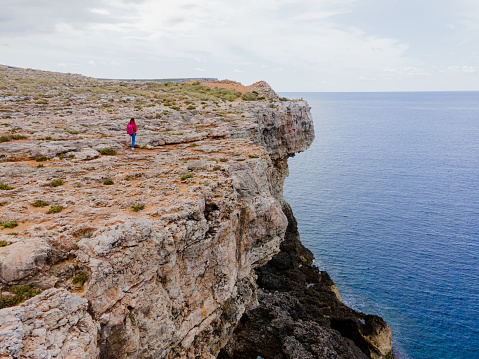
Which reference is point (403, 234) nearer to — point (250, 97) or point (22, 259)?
point (250, 97)

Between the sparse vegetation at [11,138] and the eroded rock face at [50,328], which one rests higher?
the sparse vegetation at [11,138]

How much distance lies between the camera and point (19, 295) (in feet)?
36.1

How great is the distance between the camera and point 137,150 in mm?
27625

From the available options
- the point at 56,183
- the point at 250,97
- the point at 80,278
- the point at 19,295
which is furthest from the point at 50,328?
the point at 250,97

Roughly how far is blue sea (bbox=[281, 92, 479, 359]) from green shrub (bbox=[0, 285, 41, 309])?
39073mm

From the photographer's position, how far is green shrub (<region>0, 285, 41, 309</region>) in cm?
1066

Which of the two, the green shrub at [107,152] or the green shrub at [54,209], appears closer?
the green shrub at [54,209]

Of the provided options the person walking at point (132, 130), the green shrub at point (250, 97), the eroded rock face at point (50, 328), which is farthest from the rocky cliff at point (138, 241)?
the green shrub at point (250, 97)

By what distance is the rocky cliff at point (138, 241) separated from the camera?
37.9ft

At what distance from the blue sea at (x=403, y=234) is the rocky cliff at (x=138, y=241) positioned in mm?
10164

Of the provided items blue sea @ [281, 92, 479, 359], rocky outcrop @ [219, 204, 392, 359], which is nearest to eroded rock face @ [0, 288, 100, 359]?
rocky outcrop @ [219, 204, 392, 359]

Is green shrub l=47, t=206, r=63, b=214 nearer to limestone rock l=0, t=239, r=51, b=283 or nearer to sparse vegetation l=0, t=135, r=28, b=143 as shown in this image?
limestone rock l=0, t=239, r=51, b=283

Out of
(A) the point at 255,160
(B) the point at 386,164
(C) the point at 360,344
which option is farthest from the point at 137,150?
(B) the point at 386,164

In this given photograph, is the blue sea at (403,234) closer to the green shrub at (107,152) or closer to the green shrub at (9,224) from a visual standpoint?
the green shrub at (107,152)
